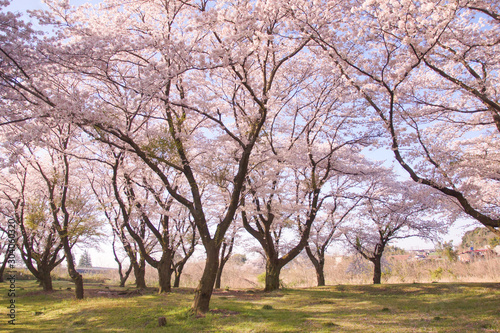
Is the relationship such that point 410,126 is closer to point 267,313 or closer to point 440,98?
point 440,98

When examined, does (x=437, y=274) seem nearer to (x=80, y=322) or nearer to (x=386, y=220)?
(x=386, y=220)

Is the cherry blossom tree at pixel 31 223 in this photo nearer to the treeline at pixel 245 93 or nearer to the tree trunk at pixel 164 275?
the treeline at pixel 245 93

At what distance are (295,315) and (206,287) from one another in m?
2.30

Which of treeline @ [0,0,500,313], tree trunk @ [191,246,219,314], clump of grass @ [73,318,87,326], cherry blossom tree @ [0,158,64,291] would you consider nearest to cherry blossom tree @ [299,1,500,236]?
treeline @ [0,0,500,313]

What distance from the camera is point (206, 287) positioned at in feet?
25.7

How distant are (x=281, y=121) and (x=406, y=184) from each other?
27.6ft

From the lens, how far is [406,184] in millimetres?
17391

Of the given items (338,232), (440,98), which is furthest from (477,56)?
(338,232)

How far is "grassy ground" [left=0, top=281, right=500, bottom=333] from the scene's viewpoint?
20.1 ft

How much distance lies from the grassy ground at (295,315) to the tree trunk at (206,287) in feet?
0.95

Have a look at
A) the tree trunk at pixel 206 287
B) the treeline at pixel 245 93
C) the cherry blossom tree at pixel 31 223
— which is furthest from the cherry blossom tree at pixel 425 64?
the cherry blossom tree at pixel 31 223

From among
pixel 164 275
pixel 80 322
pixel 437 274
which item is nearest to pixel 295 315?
pixel 80 322

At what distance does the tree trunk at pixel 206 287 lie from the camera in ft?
25.4

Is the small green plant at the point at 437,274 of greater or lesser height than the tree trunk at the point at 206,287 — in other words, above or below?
below
